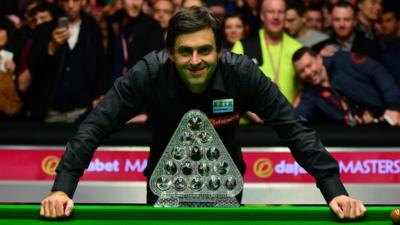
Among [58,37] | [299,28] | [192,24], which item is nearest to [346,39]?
[299,28]

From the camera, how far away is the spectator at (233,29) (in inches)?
329

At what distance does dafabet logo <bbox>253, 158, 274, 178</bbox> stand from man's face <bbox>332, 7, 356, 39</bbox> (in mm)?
1498

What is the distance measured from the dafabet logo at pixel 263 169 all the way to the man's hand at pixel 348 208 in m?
3.56

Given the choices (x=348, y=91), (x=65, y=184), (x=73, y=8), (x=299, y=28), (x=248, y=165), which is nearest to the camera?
(x=65, y=184)

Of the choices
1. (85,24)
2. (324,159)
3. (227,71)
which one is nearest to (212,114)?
(227,71)

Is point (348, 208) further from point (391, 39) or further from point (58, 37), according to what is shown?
point (391, 39)

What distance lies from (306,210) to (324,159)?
1.38 feet

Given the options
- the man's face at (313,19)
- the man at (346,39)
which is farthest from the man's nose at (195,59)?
the man's face at (313,19)

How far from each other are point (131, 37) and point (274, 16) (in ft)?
4.52

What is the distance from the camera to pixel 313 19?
909 cm

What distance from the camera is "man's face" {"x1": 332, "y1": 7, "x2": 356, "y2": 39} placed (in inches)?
322

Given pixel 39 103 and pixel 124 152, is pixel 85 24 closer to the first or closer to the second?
pixel 39 103

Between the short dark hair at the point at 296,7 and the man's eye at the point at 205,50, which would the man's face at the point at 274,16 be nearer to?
the short dark hair at the point at 296,7

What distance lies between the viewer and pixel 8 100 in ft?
27.0
